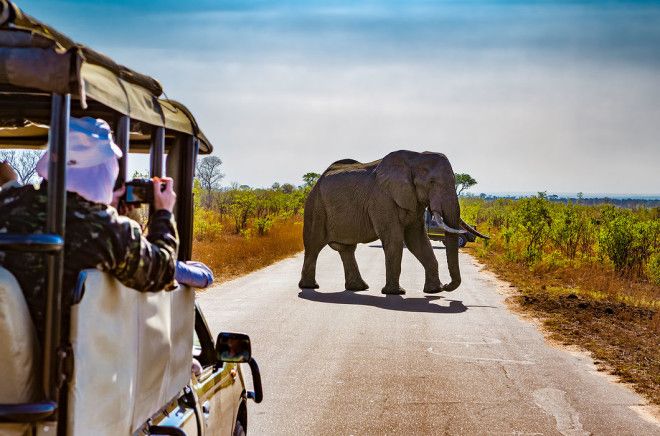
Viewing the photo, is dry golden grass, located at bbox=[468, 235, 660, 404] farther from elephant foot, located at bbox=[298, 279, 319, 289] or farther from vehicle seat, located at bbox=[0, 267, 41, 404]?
vehicle seat, located at bbox=[0, 267, 41, 404]

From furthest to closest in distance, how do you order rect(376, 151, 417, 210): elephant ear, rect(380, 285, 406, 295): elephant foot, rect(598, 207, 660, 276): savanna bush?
1. rect(598, 207, 660, 276): savanna bush
2. rect(376, 151, 417, 210): elephant ear
3. rect(380, 285, 406, 295): elephant foot

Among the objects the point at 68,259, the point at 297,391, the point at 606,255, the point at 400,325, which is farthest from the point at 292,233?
the point at 68,259

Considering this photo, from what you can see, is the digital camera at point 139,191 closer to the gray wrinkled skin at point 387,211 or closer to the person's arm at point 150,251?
the person's arm at point 150,251

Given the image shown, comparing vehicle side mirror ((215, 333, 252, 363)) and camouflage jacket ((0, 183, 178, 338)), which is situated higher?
camouflage jacket ((0, 183, 178, 338))

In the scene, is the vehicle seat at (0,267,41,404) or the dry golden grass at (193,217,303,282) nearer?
the vehicle seat at (0,267,41,404)

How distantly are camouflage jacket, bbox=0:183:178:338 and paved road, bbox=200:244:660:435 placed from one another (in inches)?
171

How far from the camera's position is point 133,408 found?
3.20m

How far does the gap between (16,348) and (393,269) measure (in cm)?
1549

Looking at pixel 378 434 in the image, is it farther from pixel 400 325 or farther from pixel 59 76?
pixel 400 325

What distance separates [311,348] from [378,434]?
3727mm

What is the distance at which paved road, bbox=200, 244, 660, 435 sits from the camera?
7.76 m

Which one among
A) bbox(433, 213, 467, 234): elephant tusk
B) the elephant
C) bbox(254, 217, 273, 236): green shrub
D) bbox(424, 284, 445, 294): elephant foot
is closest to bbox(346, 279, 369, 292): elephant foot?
the elephant

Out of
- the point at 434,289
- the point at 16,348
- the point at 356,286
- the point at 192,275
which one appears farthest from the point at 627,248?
the point at 16,348

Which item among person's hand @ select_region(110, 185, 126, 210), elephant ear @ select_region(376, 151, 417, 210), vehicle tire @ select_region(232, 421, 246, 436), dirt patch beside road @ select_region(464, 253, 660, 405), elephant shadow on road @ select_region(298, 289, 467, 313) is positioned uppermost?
elephant ear @ select_region(376, 151, 417, 210)
